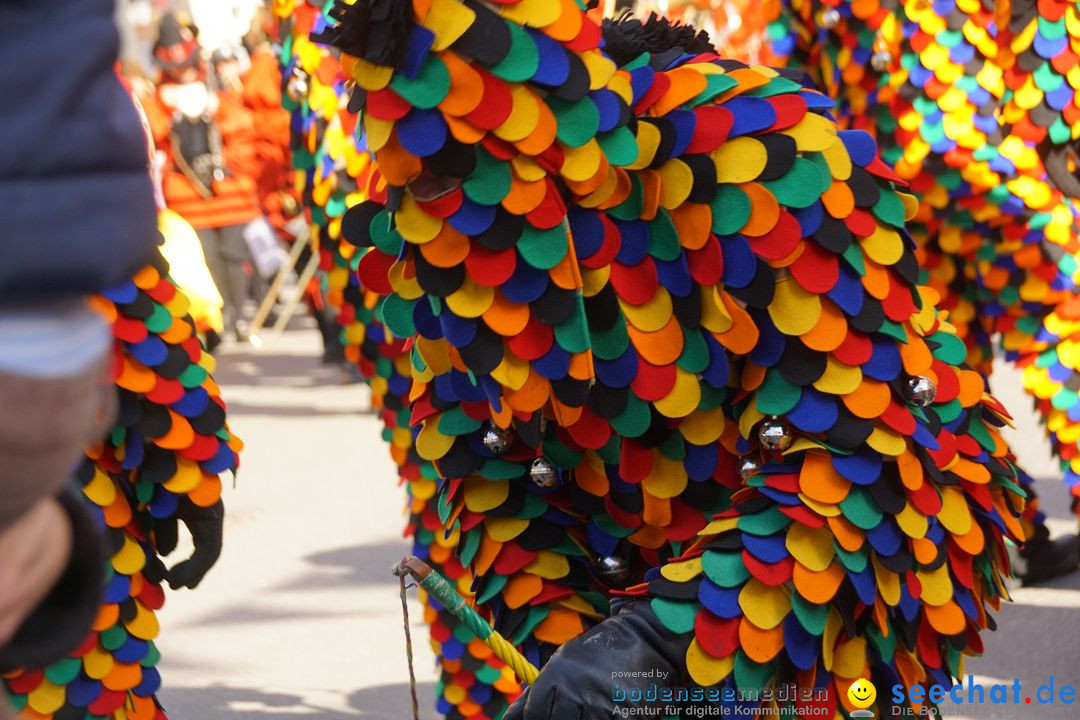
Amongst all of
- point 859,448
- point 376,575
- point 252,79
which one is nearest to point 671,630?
point 859,448

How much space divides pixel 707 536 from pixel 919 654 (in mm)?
326

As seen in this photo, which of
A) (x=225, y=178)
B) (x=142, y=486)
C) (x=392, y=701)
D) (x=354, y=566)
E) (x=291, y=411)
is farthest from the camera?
(x=225, y=178)

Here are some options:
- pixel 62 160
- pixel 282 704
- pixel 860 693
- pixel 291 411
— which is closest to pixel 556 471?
pixel 860 693

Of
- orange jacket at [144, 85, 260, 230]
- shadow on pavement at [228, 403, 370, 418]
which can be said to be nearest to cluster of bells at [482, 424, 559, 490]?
shadow on pavement at [228, 403, 370, 418]

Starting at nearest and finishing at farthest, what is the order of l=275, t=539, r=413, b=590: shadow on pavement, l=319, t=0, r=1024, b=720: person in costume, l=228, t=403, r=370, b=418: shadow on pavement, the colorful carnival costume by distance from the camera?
l=319, t=0, r=1024, b=720: person in costume, the colorful carnival costume, l=275, t=539, r=413, b=590: shadow on pavement, l=228, t=403, r=370, b=418: shadow on pavement

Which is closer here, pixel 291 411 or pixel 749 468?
pixel 749 468

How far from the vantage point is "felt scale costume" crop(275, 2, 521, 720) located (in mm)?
2979

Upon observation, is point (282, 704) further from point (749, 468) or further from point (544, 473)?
point (749, 468)

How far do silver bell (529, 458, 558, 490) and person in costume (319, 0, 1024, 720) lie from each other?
0.02 m

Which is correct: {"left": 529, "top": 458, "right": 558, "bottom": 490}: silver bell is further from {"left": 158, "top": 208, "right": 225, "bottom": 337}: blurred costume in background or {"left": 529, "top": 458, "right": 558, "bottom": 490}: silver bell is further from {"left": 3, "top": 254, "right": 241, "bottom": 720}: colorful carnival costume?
{"left": 158, "top": 208, "right": 225, "bottom": 337}: blurred costume in background

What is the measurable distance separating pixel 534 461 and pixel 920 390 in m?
0.50

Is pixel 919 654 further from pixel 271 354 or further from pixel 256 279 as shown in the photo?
pixel 256 279

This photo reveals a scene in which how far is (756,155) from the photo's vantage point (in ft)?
5.74

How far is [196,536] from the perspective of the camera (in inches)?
93.4
